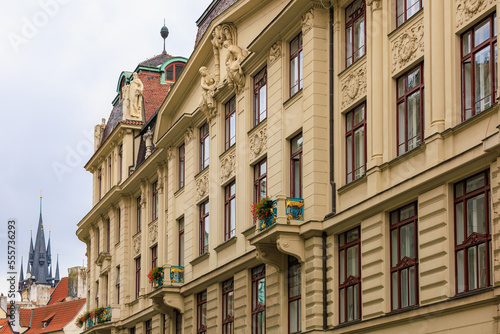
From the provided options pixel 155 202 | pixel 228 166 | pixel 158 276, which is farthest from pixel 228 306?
pixel 155 202

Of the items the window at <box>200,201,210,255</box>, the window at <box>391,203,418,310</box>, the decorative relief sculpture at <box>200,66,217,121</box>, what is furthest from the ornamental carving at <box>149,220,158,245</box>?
the window at <box>391,203,418,310</box>

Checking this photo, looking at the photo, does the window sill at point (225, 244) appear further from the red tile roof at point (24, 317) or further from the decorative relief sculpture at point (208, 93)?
the red tile roof at point (24, 317)

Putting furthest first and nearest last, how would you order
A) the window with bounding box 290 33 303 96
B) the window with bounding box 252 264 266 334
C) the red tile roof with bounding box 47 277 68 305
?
the red tile roof with bounding box 47 277 68 305 → the window with bounding box 252 264 266 334 → the window with bounding box 290 33 303 96

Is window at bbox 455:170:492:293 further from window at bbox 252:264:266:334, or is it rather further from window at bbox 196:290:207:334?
window at bbox 196:290:207:334

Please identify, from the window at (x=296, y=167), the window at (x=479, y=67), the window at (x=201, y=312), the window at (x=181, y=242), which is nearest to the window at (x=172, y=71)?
the window at (x=181, y=242)

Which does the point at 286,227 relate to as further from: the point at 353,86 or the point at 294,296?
the point at 353,86

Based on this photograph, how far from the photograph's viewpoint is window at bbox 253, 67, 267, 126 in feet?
110

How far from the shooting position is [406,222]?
24.3m

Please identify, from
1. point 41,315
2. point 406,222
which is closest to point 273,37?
point 406,222

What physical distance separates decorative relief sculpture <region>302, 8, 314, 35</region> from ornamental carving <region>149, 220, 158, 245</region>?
1779cm

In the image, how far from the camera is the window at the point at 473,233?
21.2 m

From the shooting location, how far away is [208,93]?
38.2m

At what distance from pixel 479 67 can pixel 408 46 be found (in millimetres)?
2998

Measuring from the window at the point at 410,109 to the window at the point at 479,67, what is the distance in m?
1.80
